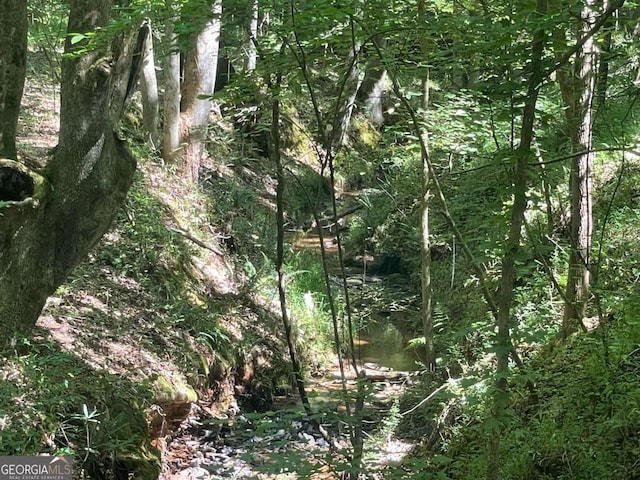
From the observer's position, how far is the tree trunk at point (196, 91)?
27.7 feet

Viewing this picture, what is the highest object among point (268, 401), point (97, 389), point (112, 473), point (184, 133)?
point (184, 133)

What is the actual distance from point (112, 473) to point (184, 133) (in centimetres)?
577

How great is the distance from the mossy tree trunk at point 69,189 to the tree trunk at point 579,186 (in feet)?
11.0

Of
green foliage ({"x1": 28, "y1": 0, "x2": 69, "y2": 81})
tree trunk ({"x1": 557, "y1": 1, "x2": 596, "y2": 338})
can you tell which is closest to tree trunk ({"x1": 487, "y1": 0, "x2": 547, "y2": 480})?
tree trunk ({"x1": 557, "y1": 1, "x2": 596, "y2": 338})

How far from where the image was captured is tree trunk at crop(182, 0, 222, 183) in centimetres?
843

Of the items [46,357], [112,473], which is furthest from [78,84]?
[112,473]

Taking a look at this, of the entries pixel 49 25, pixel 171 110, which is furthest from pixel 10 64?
pixel 49 25

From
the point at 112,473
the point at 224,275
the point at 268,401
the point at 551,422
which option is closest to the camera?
the point at 551,422

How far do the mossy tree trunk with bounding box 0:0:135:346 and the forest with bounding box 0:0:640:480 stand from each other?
0.02m

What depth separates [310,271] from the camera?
30.2 ft

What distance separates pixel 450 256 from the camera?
A: 337 inches

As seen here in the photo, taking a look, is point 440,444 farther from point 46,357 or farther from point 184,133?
point 184,133

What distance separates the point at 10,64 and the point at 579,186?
4119 millimetres

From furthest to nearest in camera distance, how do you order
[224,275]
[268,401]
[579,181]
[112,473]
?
[224,275] < [268,401] < [579,181] < [112,473]
